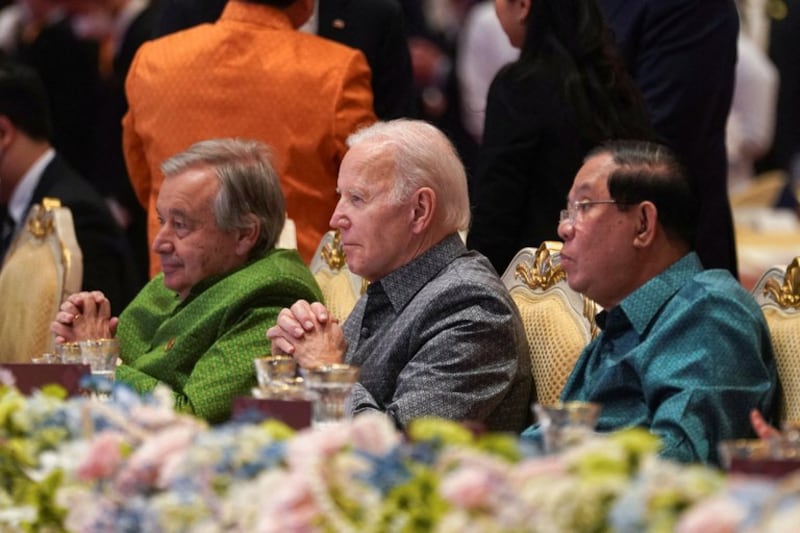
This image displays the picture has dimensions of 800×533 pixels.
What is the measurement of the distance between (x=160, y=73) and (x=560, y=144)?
1120 millimetres

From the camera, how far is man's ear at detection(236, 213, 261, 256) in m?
4.03

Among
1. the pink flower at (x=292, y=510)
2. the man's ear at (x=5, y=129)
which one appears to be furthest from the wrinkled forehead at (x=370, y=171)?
the man's ear at (x=5, y=129)

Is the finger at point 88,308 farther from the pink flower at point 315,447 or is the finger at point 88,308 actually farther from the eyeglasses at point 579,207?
the pink flower at point 315,447

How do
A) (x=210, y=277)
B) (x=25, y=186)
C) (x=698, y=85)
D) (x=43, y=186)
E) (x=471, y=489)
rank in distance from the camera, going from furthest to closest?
(x=25, y=186) < (x=43, y=186) < (x=698, y=85) < (x=210, y=277) < (x=471, y=489)

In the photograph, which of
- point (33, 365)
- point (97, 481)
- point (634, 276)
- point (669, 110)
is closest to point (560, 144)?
point (669, 110)

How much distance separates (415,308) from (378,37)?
1452 millimetres

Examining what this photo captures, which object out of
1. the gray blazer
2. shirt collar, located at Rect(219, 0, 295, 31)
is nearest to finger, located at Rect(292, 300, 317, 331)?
the gray blazer

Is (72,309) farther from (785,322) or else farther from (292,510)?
(292,510)

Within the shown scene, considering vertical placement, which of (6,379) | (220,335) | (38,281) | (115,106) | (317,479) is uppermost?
(317,479)

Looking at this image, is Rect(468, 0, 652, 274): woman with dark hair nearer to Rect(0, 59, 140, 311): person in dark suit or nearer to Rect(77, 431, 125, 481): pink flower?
Rect(0, 59, 140, 311): person in dark suit

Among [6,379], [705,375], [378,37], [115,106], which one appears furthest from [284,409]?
[115,106]

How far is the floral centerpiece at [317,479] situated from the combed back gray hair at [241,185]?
1.66 metres

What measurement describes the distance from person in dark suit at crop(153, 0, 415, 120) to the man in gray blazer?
1.12 meters

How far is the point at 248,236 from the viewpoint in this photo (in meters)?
4.04
